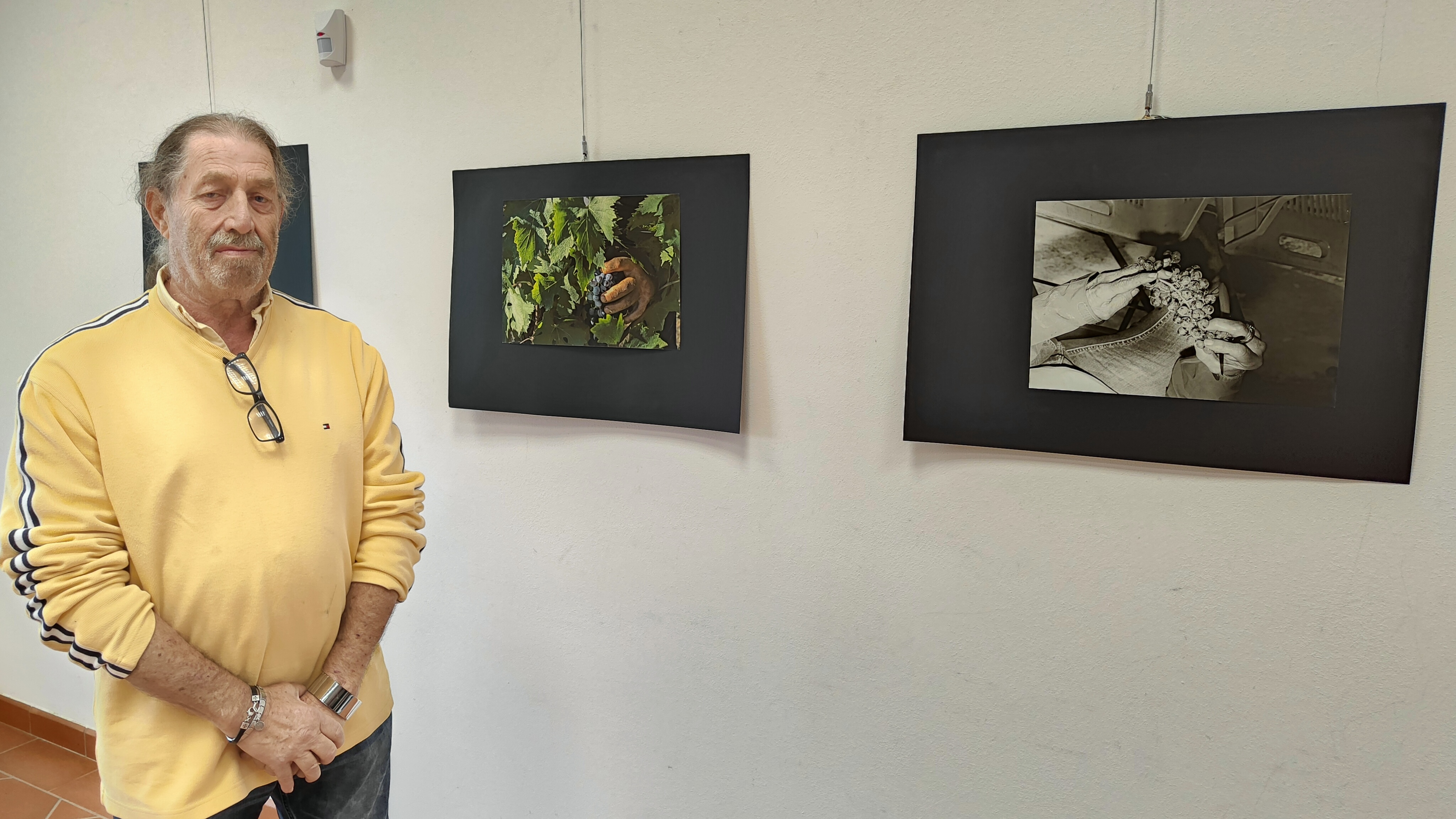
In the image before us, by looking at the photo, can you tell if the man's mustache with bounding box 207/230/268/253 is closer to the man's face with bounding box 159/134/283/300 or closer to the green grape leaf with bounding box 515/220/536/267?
the man's face with bounding box 159/134/283/300

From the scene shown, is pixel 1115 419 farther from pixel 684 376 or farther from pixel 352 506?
pixel 352 506

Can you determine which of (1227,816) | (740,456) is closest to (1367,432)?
(1227,816)

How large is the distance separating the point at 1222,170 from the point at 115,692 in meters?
1.93

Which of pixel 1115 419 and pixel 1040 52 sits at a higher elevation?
pixel 1040 52

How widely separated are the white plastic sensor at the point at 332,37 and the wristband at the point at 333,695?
1576mm

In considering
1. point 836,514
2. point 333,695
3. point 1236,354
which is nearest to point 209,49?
point 333,695

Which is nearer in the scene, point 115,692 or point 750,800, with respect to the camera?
point 115,692

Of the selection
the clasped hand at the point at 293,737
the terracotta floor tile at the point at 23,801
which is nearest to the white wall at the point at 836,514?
the clasped hand at the point at 293,737

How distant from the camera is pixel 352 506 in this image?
1.50 m

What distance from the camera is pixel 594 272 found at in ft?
6.17

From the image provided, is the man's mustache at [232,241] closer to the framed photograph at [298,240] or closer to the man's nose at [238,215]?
the man's nose at [238,215]

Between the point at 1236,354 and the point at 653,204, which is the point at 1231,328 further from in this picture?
the point at 653,204

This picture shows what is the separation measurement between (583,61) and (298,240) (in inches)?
40.2

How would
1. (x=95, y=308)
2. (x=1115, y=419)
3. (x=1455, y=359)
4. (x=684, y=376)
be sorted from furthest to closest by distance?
(x=95, y=308) < (x=684, y=376) < (x=1115, y=419) < (x=1455, y=359)
